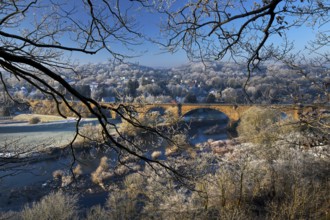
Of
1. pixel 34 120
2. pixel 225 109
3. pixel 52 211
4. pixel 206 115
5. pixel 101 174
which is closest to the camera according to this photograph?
pixel 52 211

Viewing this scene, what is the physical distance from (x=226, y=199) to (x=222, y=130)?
1498 cm

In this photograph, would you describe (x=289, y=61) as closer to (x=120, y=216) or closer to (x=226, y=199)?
(x=226, y=199)

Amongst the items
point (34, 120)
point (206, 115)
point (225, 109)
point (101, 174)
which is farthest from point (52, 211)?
point (206, 115)

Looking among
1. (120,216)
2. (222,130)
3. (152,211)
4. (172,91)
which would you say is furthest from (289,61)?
(172,91)

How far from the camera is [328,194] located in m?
6.28

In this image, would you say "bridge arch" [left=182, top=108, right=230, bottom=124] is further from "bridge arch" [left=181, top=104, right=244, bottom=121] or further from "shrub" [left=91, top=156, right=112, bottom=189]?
"shrub" [left=91, top=156, right=112, bottom=189]

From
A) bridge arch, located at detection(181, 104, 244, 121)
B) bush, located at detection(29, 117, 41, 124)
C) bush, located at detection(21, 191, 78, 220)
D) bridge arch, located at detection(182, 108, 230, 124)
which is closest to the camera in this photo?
bush, located at detection(21, 191, 78, 220)

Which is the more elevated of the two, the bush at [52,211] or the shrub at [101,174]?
the bush at [52,211]

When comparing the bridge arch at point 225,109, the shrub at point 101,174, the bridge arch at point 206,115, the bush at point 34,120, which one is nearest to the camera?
the shrub at point 101,174

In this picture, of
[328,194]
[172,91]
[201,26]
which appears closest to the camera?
[201,26]

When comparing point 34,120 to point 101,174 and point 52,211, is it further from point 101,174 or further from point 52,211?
point 52,211

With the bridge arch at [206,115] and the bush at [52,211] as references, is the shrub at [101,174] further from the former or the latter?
the bridge arch at [206,115]

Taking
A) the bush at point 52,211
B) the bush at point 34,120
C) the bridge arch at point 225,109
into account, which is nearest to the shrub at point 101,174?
the bush at point 52,211

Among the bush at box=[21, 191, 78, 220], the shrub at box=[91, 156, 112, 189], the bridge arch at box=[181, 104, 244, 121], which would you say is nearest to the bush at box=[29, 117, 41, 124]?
the bridge arch at box=[181, 104, 244, 121]
